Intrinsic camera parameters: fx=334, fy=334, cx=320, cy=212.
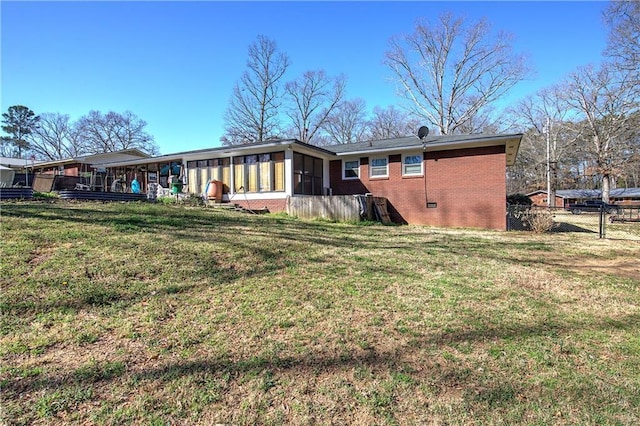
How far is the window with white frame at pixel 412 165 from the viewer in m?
13.5

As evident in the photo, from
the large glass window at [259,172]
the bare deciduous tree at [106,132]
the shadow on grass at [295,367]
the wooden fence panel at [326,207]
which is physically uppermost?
the bare deciduous tree at [106,132]

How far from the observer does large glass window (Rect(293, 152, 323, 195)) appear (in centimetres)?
1352

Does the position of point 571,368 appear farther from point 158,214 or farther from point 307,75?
point 307,75

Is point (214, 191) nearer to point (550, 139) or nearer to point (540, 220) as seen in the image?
point (540, 220)

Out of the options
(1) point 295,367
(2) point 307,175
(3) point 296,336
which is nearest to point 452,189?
(2) point 307,175

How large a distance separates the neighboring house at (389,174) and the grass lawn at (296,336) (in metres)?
6.72

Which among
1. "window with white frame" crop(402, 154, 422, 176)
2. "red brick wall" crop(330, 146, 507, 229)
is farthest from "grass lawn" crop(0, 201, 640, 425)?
"window with white frame" crop(402, 154, 422, 176)

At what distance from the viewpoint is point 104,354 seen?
8.87 ft

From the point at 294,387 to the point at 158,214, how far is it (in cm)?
733

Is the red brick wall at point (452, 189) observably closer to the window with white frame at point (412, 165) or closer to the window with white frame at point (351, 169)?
the window with white frame at point (412, 165)

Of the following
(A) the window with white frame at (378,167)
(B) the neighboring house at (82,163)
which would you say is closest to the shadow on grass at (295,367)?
(A) the window with white frame at (378,167)

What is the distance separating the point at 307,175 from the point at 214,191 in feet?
13.1

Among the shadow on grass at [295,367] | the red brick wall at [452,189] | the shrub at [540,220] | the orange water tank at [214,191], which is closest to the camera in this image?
the shadow on grass at [295,367]

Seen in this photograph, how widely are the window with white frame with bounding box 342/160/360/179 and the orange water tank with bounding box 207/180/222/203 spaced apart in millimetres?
5519
